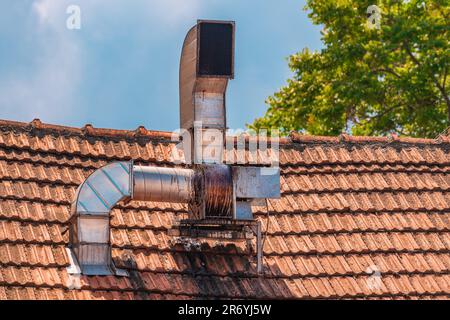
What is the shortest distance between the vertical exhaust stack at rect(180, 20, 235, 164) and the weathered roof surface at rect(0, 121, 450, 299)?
0.91 m

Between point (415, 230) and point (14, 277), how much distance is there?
17.3ft

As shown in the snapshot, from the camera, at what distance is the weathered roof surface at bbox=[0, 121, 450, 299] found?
54.4 feet

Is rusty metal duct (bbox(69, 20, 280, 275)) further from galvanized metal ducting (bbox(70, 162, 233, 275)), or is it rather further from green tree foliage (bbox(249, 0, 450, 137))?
green tree foliage (bbox(249, 0, 450, 137))

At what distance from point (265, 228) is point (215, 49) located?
7.47 ft

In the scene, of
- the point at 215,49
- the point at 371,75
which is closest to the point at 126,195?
the point at 215,49

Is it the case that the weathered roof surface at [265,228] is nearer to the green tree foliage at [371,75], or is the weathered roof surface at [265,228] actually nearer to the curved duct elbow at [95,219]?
the curved duct elbow at [95,219]

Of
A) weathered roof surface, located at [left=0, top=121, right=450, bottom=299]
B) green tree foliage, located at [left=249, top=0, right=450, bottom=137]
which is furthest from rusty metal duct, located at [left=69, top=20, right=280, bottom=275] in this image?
green tree foliage, located at [left=249, top=0, right=450, bottom=137]

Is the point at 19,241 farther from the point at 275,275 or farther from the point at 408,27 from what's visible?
the point at 408,27

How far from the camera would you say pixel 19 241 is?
16.6 metres

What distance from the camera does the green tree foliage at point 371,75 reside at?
35719 millimetres

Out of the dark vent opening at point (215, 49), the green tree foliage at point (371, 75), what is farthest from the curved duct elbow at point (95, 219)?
the green tree foliage at point (371, 75)
